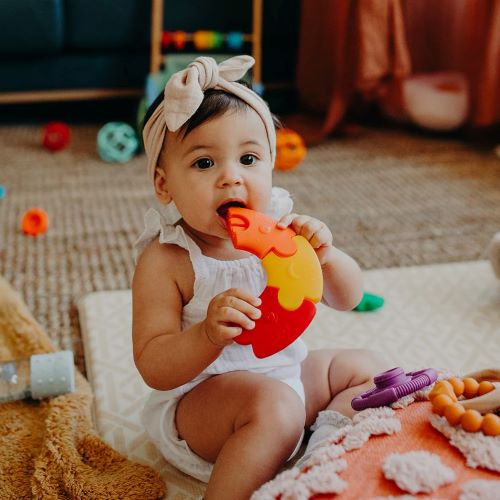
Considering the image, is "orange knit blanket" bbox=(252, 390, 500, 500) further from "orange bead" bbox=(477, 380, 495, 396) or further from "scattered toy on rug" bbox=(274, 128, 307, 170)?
"scattered toy on rug" bbox=(274, 128, 307, 170)

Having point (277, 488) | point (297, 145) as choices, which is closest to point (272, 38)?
point (297, 145)

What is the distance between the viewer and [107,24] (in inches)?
81.7

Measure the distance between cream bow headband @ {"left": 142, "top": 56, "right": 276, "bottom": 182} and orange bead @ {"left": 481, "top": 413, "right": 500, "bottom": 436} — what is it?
0.34 meters

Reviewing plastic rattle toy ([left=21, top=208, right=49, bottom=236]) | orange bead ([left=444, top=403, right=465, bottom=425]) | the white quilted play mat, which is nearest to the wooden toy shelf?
plastic rattle toy ([left=21, top=208, right=49, bottom=236])

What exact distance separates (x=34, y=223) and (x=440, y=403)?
1034 mm

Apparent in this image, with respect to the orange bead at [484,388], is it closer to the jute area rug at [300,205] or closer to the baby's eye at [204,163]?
the baby's eye at [204,163]

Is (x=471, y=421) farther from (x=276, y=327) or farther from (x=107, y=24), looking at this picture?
(x=107, y=24)

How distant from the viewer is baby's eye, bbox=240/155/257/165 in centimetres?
71

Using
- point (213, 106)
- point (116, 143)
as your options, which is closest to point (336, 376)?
point (213, 106)

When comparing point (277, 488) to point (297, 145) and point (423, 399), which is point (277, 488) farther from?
point (297, 145)

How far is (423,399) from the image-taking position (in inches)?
26.9

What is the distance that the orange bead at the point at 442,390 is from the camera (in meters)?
0.66

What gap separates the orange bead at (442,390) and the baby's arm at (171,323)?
195 mm

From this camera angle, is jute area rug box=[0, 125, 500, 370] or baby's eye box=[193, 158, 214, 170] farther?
jute area rug box=[0, 125, 500, 370]
